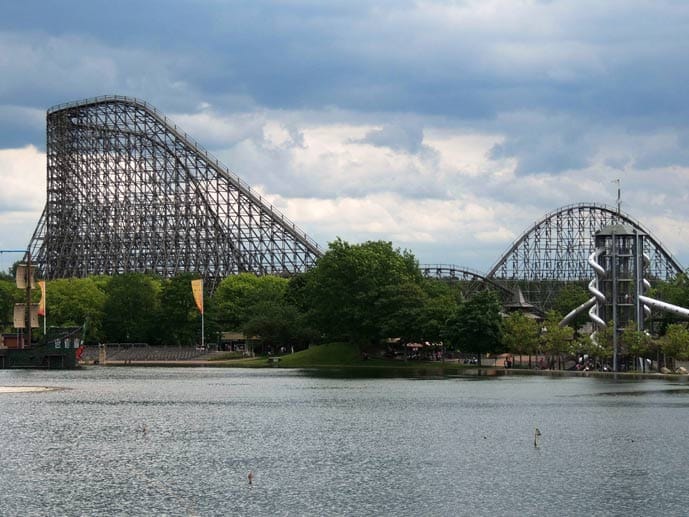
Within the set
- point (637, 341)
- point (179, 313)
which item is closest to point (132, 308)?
point (179, 313)

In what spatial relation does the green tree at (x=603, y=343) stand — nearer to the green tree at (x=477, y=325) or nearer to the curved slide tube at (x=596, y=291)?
the curved slide tube at (x=596, y=291)

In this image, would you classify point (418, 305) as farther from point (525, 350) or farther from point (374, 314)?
point (525, 350)

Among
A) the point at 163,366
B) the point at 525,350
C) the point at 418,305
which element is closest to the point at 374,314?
the point at 418,305

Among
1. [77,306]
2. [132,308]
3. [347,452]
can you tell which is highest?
[77,306]

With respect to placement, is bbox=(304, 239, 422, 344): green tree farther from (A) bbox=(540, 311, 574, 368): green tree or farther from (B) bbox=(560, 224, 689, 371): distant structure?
(B) bbox=(560, 224, 689, 371): distant structure

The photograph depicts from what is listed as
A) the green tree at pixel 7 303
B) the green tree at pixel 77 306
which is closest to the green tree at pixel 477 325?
the green tree at pixel 77 306

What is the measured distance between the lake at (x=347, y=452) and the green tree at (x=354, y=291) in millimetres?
36312

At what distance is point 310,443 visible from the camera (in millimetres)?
38406

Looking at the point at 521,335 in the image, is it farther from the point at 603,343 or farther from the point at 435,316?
the point at 435,316

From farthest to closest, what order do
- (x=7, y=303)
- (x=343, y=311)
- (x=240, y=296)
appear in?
(x=7, y=303) < (x=240, y=296) < (x=343, y=311)

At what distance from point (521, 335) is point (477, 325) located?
3.60 meters

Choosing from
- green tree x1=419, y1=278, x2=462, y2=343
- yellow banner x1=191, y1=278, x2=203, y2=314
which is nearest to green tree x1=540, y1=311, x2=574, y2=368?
green tree x1=419, y1=278, x2=462, y2=343

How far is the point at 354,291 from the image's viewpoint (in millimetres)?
101375

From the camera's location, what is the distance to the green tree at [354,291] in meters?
98.6
